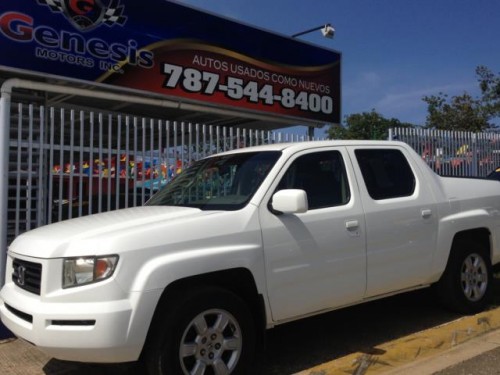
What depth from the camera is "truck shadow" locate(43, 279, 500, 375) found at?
448 centimetres

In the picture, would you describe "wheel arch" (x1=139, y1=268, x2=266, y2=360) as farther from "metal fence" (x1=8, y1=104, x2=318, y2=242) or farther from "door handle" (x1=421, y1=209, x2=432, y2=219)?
"metal fence" (x1=8, y1=104, x2=318, y2=242)

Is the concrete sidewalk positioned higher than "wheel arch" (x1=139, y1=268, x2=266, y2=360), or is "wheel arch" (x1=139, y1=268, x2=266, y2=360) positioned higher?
"wheel arch" (x1=139, y1=268, x2=266, y2=360)

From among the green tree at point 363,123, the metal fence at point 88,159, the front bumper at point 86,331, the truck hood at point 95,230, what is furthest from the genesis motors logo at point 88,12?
the green tree at point 363,123

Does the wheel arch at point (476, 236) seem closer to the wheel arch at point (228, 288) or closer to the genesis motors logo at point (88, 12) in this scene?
the wheel arch at point (228, 288)

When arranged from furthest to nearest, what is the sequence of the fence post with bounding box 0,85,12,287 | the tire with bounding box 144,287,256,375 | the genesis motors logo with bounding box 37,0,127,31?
1. the genesis motors logo with bounding box 37,0,127,31
2. the fence post with bounding box 0,85,12,287
3. the tire with bounding box 144,287,256,375

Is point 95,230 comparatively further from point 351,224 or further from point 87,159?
point 87,159

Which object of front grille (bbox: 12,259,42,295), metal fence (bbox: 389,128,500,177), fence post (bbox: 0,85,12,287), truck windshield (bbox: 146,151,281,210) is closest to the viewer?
front grille (bbox: 12,259,42,295)

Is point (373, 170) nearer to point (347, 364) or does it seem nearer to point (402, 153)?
point (402, 153)

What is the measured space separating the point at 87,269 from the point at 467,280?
4.08 meters

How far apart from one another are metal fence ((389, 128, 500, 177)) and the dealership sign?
2.28 meters

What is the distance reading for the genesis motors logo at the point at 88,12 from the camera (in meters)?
7.61

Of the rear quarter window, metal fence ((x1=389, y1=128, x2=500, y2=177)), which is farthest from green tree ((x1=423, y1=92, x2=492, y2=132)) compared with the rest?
the rear quarter window

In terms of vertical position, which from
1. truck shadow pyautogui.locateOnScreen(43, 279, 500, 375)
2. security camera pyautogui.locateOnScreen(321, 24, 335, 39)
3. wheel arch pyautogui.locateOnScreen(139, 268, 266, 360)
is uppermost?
security camera pyautogui.locateOnScreen(321, 24, 335, 39)

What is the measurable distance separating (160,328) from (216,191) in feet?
4.74
